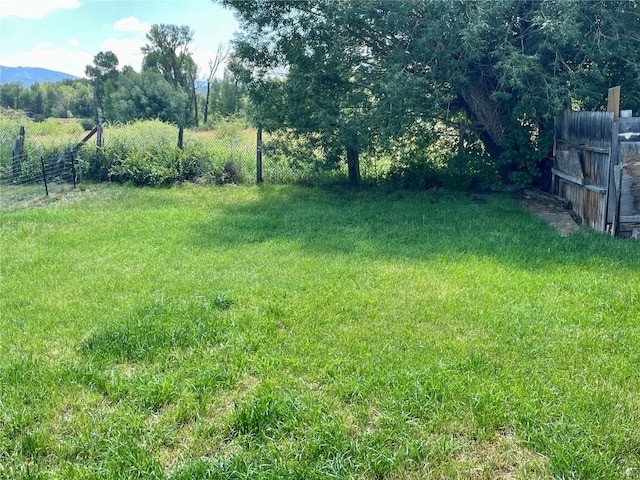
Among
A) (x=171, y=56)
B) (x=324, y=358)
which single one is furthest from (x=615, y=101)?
(x=171, y=56)

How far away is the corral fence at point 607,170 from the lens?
5270 millimetres

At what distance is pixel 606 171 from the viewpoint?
5438mm

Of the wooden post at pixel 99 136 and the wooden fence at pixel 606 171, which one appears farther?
the wooden post at pixel 99 136

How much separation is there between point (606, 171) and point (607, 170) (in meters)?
0.03

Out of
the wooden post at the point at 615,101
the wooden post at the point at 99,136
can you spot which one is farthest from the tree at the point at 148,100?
the wooden post at the point at 615,101

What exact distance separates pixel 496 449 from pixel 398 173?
22.9 feet

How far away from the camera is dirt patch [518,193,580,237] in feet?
19.6

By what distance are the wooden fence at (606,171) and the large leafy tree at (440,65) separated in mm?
767

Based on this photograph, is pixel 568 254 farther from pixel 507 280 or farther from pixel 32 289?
pixel 32 289

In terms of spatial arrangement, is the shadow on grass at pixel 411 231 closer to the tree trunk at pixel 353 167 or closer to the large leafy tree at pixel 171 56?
the tree trunk at pixel 353 167

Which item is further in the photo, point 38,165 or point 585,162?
point 38,165

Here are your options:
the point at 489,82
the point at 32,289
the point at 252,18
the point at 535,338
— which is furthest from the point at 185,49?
the point at 535,338

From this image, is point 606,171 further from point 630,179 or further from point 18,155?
point 18,155

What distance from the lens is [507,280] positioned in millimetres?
4078
